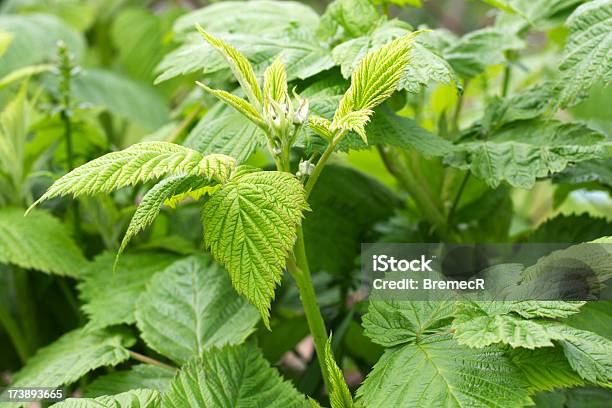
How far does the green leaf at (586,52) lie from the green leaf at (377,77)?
0.18m

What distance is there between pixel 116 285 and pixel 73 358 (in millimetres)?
102

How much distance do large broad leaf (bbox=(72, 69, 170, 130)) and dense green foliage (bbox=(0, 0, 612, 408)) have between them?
0.13m

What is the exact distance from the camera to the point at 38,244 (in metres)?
0.74

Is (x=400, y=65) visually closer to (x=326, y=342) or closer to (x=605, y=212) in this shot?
(x=326, y=342)

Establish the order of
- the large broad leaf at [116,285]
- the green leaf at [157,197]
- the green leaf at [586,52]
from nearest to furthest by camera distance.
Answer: the green leaf at [157,197] → the green leaf at [586,52] → the large broad leaf at [116,285]

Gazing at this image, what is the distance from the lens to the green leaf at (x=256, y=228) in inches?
17.7

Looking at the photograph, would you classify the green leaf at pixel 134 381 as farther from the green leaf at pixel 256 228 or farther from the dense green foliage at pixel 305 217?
the green leaf at pixel 256 228

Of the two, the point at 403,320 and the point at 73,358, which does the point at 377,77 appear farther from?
the point at 73,358

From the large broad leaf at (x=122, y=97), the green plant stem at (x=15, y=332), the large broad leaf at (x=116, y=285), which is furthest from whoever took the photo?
the large broad leaf at (x=122, y=97)

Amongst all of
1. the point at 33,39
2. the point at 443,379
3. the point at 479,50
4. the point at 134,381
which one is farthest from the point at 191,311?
the point at 33,39

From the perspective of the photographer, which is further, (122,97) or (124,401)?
(122,97)

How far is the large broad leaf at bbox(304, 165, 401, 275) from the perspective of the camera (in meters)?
0.77

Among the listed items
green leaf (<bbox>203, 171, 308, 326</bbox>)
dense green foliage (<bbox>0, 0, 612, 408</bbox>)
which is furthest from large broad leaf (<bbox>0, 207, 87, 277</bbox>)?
green leaf (<bbox>203, 171, 308, 326</bbox>)

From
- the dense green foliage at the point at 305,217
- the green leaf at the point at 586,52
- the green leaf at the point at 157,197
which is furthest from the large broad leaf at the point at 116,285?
the green leaf at the point at 586,52
